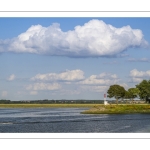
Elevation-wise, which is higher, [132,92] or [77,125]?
[132,92]

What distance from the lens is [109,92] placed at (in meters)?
97.1

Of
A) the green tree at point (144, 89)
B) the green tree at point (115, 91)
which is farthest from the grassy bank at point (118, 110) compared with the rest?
the green tree at point (144, 89)

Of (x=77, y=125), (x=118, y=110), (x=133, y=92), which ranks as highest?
(x=133, y=92)

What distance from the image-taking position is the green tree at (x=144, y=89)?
3889 inches

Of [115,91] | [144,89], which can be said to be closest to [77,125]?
[115,91]

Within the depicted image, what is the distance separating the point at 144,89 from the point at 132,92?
3.43m

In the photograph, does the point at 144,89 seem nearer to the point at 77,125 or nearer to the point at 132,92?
the point at 132,92

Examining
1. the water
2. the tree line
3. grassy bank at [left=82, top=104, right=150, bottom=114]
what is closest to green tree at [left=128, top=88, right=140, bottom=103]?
the tree line

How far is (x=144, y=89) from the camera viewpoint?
99.0m

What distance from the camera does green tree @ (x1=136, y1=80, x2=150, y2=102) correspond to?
324ft

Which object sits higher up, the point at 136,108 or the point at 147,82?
the point at 147,82
